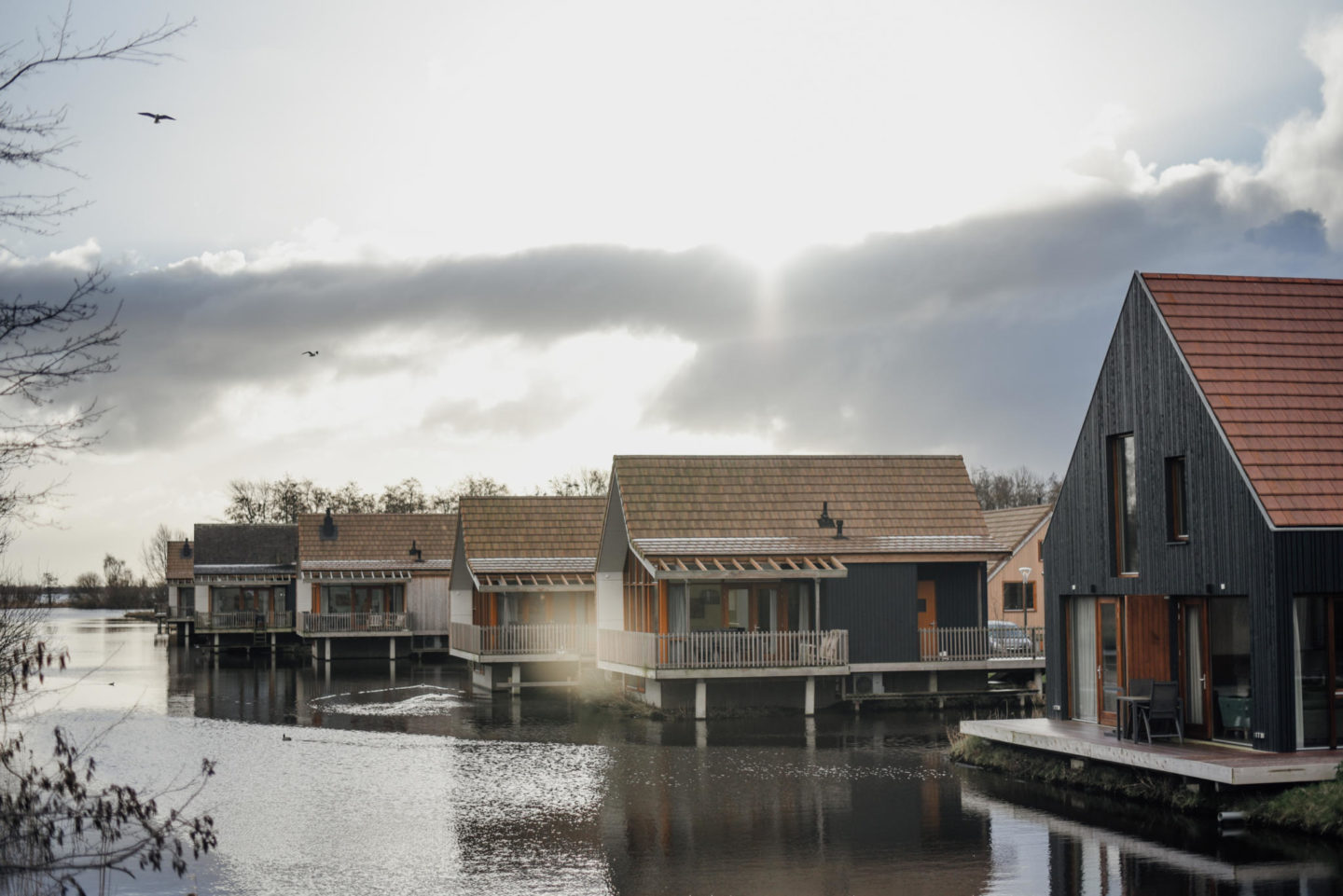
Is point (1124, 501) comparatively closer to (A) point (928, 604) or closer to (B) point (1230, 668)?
(B) point (1230, 668)

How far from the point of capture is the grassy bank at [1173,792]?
16688 millimetres

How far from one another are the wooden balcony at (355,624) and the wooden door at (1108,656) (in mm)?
37194

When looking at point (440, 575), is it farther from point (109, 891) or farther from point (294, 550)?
point (109, 891)

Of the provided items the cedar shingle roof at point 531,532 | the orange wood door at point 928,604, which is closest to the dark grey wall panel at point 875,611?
the orange wood door at point 928,604

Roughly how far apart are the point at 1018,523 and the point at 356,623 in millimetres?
27795

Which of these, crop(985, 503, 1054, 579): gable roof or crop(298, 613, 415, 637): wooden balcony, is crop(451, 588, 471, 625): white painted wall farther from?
crop(985, 503, 1054, 579): gable roof

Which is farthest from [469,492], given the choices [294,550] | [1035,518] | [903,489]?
[903,489]

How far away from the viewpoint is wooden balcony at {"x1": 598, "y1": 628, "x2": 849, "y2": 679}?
30844 millimetres

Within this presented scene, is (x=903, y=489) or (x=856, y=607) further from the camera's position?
(x=903, y=489)

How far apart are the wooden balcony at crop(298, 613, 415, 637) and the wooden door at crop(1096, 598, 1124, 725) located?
37194 millimetres

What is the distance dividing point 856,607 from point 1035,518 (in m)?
23.6

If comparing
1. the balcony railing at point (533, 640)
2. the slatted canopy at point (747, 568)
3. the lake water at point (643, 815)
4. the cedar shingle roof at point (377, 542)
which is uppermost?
the cedar shingle roof at point (377, 542)

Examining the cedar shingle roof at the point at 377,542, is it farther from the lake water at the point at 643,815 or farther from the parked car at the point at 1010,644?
the parked car at the point at 1010,644

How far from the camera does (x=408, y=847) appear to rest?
54.1 feet
